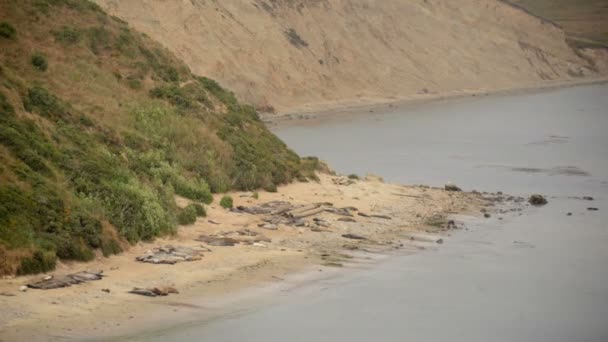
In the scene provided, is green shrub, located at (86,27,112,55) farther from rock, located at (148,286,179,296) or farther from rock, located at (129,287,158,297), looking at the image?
rock, located at (129,287,158,297)

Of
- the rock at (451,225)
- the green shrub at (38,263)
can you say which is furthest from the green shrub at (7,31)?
the rock at (451,225)

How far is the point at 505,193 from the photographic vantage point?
35.7m

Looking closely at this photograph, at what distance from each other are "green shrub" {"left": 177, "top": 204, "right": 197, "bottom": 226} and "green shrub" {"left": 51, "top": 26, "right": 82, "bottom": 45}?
6592mm

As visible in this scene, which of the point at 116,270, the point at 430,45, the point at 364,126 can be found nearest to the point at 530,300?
the point at 116,270

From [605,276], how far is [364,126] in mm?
40387

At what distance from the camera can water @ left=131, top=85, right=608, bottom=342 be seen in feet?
54.1

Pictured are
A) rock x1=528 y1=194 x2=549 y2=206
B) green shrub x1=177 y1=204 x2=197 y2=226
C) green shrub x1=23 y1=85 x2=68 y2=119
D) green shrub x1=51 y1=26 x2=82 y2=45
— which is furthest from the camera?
rock x1=528 y1=194 x2=549 y2=206

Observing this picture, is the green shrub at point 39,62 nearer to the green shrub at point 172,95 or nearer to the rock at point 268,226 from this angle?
the green shrub at point 172,95

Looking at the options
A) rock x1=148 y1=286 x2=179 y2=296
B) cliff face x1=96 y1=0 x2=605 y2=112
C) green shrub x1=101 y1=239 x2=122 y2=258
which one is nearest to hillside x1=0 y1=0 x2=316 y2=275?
green shrub x1=101 y1=239 x2=122 y2=258

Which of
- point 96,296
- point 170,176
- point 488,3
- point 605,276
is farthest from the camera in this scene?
point 488,3

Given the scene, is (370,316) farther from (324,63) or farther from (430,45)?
(430,45)

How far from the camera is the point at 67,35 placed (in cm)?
2606

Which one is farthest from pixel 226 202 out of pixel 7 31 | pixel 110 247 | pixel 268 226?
pixel 7 31

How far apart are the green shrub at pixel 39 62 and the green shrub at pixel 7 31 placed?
0.69 m
